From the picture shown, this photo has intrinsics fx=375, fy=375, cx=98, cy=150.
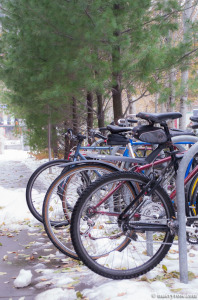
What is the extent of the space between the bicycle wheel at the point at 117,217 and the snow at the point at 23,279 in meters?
0.55

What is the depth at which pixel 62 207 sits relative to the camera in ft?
13.2

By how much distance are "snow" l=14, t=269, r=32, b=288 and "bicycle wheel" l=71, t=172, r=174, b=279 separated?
1.79 feet

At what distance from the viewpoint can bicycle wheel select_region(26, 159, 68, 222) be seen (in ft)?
15.1

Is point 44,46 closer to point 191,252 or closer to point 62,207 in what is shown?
point 62,207

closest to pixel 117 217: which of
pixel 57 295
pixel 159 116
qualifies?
pixel 57 295

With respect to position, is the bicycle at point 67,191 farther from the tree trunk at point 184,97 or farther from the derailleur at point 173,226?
the tree trunk at point 184,97

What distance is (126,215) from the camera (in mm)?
2742

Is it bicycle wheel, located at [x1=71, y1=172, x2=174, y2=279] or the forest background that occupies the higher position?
the forest background

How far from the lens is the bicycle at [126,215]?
2670 mm

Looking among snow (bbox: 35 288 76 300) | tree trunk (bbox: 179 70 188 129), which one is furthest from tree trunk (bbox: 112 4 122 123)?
snow (bbox: 35 288 76 300)

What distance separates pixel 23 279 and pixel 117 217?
935 mm

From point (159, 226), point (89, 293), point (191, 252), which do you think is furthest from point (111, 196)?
point (191, 252)

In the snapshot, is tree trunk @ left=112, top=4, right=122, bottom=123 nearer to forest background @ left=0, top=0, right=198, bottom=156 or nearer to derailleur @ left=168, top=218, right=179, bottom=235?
forest background @ left=0, top=0, right=198, bottom=156

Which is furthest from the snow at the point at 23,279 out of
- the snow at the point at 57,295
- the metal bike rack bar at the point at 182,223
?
the metal bike rack bar at the point at 182,223
